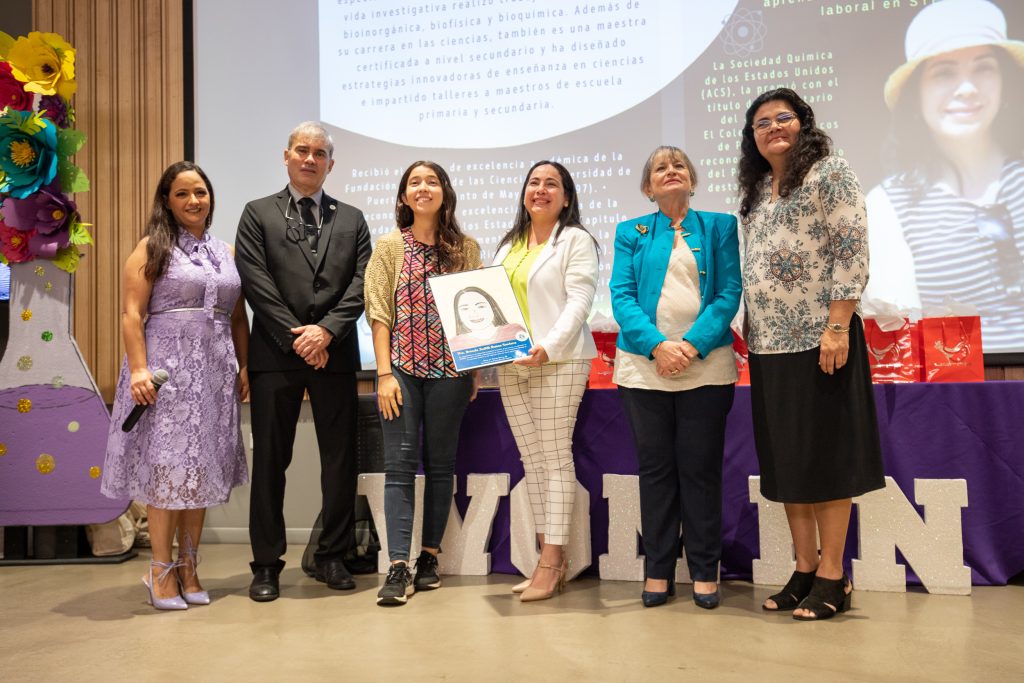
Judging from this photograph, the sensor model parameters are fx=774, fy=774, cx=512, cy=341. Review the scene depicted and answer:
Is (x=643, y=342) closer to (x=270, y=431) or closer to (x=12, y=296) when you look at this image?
(x=270, y=431)

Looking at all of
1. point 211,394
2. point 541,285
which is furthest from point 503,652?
point 211,394

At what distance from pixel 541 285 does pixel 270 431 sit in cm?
113

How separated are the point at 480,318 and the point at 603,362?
2.52ft

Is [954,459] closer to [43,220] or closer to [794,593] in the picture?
[794,593]

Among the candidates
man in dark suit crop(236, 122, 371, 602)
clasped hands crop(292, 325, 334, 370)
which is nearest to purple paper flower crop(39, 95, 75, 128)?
man in dark suit crop(236, 122, 371, 602)

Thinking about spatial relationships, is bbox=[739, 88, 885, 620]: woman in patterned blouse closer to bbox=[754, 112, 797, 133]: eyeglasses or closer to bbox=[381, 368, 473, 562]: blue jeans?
bbox=[754, 112, 797, 133]: eyeglasses

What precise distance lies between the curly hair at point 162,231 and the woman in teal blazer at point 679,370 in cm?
160

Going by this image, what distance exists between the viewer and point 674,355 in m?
2.46

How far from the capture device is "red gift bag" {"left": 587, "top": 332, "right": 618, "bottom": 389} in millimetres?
3162

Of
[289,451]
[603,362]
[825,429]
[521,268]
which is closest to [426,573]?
[289,451]

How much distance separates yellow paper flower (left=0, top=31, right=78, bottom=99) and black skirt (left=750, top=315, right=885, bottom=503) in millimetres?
3241

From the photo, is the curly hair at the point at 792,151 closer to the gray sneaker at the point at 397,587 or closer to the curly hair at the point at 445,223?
the curly hair at the point at 445,223

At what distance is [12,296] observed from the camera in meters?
3.57

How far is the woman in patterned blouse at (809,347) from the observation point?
2330mm
